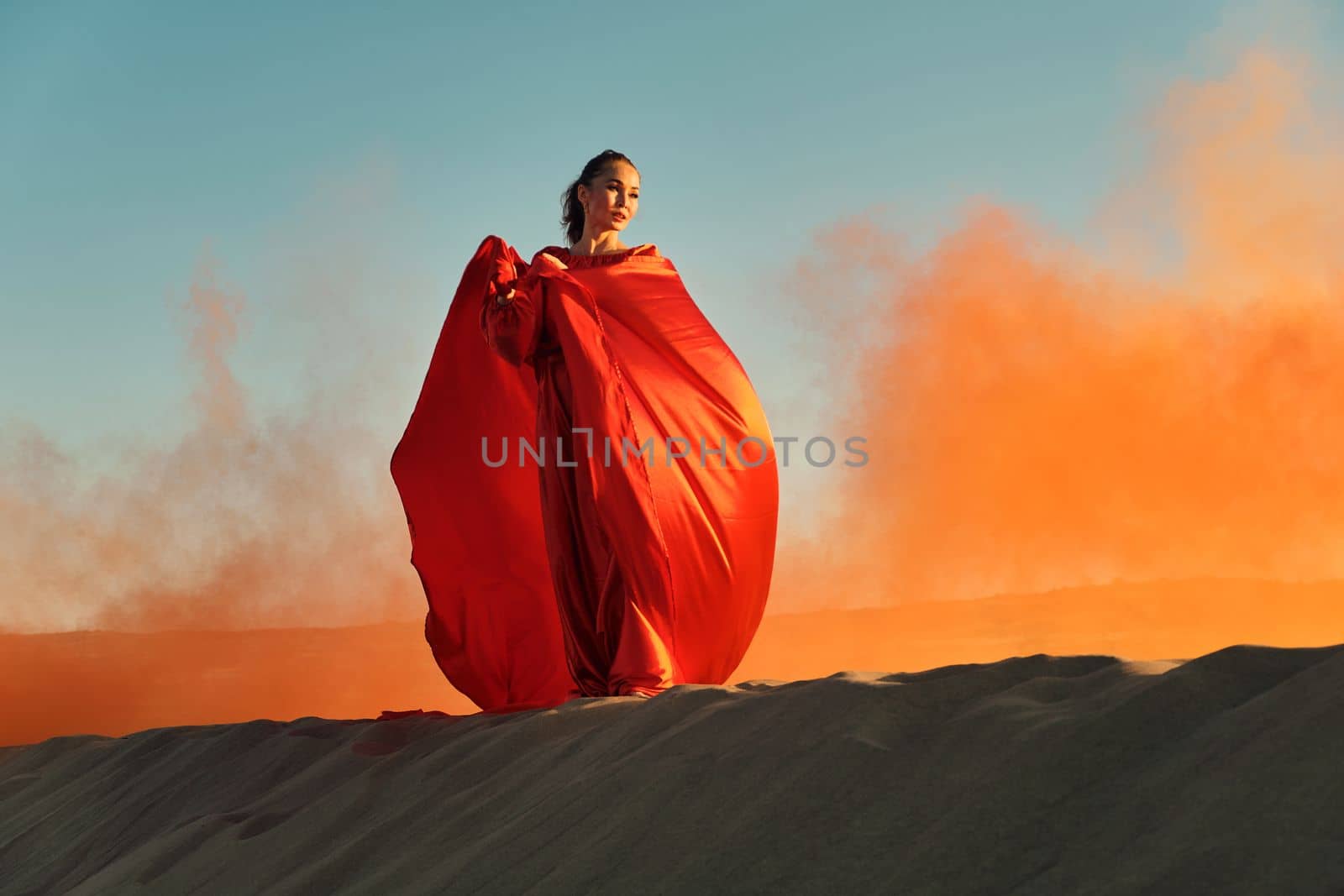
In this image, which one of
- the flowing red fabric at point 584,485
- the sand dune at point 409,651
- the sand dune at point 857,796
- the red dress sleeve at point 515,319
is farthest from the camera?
the sand dune at point 409,651

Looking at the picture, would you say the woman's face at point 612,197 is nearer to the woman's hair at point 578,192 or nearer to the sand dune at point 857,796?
the woman's hair at point 578,192

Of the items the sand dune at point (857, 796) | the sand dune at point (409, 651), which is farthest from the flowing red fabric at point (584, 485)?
the sand dune at point (409, 651)

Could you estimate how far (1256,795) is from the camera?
6.86ft

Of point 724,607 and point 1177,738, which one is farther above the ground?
point 724,607

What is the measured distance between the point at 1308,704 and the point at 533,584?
4.19 m

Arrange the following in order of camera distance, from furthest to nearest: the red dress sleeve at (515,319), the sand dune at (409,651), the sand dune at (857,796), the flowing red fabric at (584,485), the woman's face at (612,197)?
the sand dune at (409,651) → the woman's face at (612,197) → the red dress sleeve at (515,319) → the flowing red fabric at (584,485) → the sand dune at (857,796)

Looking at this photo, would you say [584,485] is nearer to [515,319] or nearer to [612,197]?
[515,319]

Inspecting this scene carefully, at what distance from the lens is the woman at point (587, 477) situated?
516 centimetres

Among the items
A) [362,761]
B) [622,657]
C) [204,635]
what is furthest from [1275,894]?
[204,635]

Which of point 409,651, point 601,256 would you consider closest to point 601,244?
point 601,256

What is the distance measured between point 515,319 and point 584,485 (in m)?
0.84

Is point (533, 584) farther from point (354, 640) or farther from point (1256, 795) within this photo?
point (354, 640)

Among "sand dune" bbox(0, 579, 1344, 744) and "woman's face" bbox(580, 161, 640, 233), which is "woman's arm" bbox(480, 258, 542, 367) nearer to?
"woman's face" bbox(580, 161, 640, 233)

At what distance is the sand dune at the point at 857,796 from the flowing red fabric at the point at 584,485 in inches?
30.4
